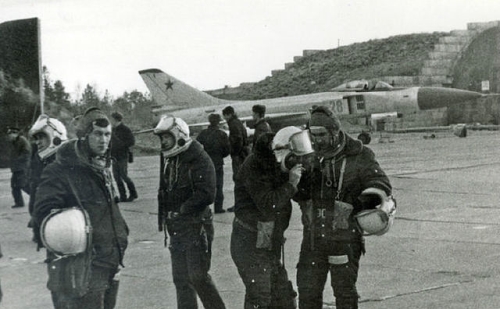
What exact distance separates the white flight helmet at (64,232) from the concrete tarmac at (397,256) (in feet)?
9.41

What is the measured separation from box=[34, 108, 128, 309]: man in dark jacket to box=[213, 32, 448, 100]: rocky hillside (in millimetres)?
45673

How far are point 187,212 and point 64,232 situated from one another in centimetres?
177

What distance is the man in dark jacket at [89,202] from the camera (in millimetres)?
4645

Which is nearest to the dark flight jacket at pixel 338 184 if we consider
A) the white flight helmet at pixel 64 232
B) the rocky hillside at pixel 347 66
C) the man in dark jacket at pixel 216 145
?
the white flight helmet at pixel 64 232

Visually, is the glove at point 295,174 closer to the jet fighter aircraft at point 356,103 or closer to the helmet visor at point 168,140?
the helmet visor at point 168,140

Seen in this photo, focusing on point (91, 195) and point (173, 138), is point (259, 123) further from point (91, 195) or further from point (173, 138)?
point (91, 195)

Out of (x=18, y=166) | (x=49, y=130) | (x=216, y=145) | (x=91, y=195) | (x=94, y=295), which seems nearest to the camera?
(x=94, y=295)

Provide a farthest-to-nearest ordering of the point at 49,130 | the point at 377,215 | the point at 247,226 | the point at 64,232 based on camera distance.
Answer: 1. the point at 49,130
2. the point at 247,226
3. the point at 377,215
4. the point at 64,232

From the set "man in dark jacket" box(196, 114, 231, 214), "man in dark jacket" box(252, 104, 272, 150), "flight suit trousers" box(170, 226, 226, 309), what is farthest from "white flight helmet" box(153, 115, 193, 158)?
"man in dark jacket" box(196, 114, 231, 214)

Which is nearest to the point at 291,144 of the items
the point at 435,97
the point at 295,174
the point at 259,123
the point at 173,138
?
the point at 295,174

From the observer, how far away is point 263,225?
218 inches

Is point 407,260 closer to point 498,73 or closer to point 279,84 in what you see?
point 498,73

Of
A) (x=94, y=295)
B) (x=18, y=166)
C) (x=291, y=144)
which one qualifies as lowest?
(x=18, y=166)

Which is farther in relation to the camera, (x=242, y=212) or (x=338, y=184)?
(x=242, y=212)
